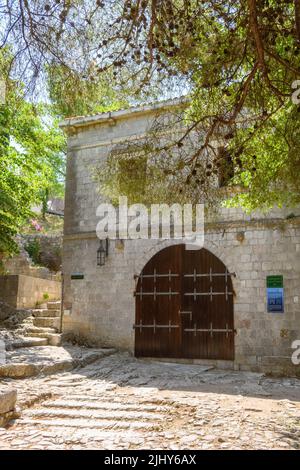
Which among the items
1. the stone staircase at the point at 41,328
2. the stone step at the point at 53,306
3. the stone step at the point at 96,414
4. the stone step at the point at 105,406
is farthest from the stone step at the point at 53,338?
the stone step at the point at 96,414

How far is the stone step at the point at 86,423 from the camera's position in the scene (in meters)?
4.74

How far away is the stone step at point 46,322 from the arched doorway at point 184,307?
7.30 feet

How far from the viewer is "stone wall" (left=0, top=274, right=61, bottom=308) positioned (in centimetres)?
1193

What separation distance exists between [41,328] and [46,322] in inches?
10.6

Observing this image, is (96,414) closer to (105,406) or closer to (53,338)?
(105,406)

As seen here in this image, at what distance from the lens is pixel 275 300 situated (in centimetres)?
882

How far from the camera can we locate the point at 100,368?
27.5 feet

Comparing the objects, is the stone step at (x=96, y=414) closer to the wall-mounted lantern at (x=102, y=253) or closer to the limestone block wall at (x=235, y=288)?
the limestone block wall at (x=235, y=288)

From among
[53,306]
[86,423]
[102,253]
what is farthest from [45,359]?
[53,306]

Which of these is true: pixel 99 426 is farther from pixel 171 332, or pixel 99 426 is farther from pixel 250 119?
pixel 171 332

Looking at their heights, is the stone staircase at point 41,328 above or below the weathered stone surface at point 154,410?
above

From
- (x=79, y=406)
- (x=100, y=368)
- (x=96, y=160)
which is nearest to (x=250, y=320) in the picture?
(x=100, y=368)

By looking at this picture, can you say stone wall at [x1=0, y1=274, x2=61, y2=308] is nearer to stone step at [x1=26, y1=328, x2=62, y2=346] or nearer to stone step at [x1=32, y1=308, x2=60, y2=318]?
stone step at [x1=32, y1=308, x2=60, y2=318]

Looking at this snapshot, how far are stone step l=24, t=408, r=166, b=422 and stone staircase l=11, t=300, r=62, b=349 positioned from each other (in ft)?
13.2
